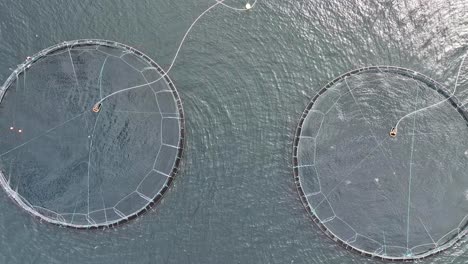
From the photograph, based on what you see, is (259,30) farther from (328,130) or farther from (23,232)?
(23,232)

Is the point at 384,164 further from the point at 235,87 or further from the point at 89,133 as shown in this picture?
the point at 89,133

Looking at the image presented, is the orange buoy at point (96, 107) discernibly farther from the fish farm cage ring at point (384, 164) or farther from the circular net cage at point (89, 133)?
the fish farm cage ring at point (384, 164)

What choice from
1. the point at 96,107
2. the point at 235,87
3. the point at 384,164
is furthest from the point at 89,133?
the point at 384,164

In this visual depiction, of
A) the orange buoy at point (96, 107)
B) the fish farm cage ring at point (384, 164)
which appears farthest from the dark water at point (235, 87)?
the orange buoy at point (96, 107)

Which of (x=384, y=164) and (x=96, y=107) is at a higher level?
(x=96, y=107)

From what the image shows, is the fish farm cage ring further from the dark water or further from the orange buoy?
the orange buoy

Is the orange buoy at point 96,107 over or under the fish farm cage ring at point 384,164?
over
